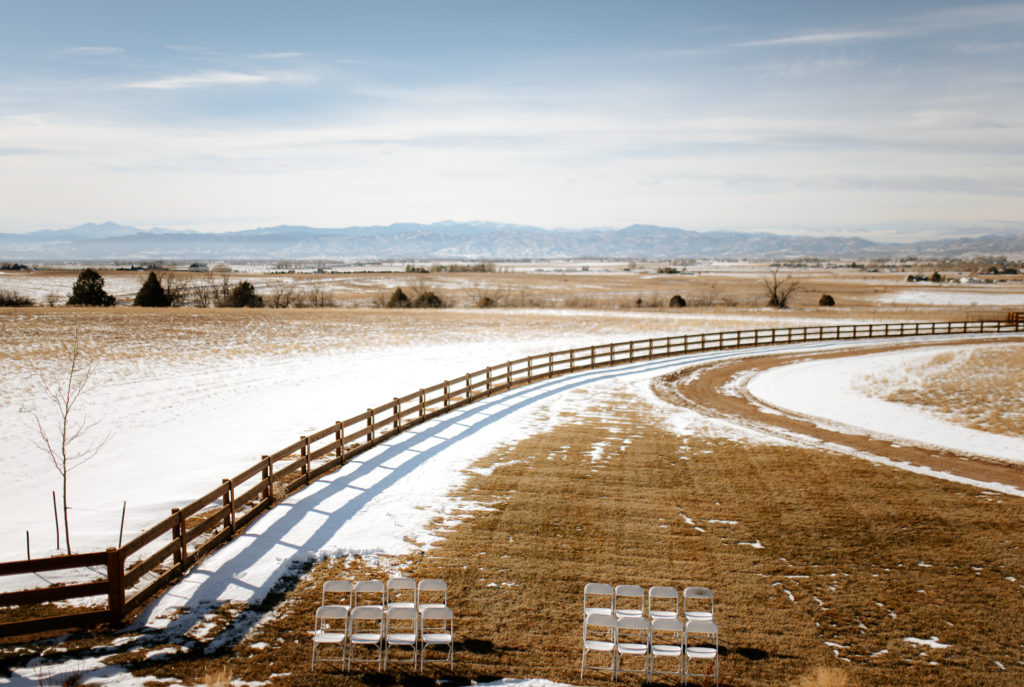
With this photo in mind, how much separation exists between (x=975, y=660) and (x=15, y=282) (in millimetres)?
129721

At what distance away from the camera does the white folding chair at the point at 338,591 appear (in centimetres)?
927

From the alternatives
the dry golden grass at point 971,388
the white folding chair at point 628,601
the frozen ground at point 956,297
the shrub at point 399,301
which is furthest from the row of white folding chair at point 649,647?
the frozen ground at point 956,297

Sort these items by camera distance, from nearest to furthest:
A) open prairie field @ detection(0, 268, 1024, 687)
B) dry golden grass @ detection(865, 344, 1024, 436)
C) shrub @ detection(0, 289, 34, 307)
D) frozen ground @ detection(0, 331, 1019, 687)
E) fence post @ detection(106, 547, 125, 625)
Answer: open prairie field @ detection(0, 268, 1024, 687), fence post @ detection(106, 547, 125, 625), frozen ground @ detection(0, 331, 1019, 687), dry golden grass @ detection(865, 344, 1024, 436), shrub @ detection(0, 289, 34, 307)

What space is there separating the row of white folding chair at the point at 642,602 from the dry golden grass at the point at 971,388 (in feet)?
61.6

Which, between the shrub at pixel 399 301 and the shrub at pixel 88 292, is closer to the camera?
the shrub at pixel 88 292

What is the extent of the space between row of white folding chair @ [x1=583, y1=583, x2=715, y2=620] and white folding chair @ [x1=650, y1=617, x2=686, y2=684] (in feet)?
1.16

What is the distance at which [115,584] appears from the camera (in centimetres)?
945

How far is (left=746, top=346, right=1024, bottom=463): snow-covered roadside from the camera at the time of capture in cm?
2172

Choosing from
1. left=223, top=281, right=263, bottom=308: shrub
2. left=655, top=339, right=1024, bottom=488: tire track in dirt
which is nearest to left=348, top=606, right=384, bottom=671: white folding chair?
left=655, top=339, right=1024, bottom=488: tire track in dirt

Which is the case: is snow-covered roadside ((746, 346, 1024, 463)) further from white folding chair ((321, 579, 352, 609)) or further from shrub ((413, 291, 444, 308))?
shrub ((413, 291, 444, 308))

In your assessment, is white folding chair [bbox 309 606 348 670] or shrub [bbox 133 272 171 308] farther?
shrub [bbox 133 272 171 308]

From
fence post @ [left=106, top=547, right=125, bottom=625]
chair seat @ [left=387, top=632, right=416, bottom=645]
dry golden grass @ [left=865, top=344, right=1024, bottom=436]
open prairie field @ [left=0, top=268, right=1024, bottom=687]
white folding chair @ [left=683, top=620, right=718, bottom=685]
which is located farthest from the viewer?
dry golden grass @ [left=865, top=344, right=1024, bottom=436]

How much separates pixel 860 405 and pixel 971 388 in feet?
22.6

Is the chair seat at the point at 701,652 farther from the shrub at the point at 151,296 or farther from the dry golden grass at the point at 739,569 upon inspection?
the shrub at the point at 151,296
